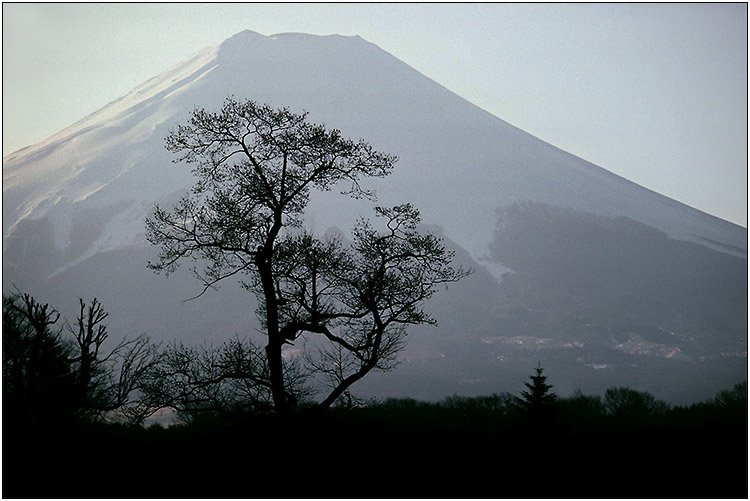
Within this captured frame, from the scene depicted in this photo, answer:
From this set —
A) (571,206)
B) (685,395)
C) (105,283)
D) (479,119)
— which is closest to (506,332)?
(685,395)

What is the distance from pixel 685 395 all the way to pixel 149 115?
138m

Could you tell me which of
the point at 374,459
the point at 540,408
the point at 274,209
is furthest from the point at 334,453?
the point at 540,408

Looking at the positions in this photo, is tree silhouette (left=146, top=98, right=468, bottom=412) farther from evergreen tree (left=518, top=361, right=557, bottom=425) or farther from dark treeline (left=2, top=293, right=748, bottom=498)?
evergreen tree (left=518, top=361, right=557, bottom=425)

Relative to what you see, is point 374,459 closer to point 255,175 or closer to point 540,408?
point 540,408

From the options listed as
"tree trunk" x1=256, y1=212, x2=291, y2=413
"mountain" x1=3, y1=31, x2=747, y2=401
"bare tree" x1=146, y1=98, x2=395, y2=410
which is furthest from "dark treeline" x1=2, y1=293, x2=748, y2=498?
"mountain" x1=3, y1=31, x2=747, y2=401

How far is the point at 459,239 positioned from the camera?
461 feet

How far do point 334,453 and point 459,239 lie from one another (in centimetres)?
13137

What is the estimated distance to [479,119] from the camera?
18412 cm

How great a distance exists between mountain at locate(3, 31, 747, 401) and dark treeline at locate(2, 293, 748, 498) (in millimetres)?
69219

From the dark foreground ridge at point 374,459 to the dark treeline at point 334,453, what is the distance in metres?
0.02

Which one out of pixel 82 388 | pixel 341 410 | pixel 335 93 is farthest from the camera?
pixel 335 93

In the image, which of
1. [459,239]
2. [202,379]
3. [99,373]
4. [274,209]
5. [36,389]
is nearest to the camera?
[202,379]

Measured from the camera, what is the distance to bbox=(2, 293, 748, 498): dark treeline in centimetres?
1025

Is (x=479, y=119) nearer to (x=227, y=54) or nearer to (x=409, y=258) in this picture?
(x=227, y=54)
